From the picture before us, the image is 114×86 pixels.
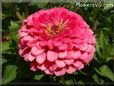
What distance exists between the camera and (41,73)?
34.6 inches

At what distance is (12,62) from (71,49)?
Result: 0.18 m

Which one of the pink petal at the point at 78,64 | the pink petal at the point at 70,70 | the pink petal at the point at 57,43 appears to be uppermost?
the pink petal at the point at 57,43

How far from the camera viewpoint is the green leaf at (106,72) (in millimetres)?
824

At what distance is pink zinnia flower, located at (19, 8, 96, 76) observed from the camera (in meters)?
0.78

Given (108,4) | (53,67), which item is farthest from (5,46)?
(108,4)

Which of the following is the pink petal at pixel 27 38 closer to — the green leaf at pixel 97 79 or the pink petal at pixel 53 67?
the pink petal at pixel 53 67

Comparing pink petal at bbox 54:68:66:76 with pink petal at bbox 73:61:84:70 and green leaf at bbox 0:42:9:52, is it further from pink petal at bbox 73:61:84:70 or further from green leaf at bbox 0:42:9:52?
green leaf at bbox 0:42:9:52

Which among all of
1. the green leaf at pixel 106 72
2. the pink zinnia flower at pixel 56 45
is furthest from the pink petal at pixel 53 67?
the green leaf at pixel 106 72

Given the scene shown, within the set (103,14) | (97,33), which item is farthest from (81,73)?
(103,14)

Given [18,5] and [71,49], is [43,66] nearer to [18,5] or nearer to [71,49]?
[71,49]

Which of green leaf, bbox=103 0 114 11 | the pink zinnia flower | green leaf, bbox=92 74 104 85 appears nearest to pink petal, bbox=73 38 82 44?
the pink zinnia flower

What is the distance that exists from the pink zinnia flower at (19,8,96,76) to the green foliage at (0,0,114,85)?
6 centimetres

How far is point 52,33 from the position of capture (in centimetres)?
82

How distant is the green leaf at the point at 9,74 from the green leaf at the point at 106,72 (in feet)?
0.61
